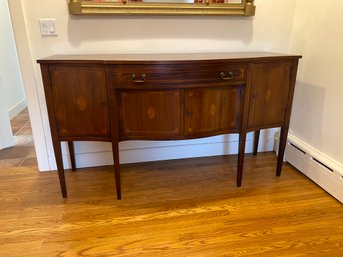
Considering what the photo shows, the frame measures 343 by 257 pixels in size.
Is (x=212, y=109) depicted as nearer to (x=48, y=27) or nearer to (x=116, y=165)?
(x=116, y=165)

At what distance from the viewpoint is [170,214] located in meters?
1.64

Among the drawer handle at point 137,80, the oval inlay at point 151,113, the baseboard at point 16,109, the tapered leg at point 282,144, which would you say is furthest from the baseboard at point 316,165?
the baseboard at point 16,109

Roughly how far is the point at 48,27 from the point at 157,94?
0.92 meters

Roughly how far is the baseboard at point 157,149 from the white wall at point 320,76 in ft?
1.51

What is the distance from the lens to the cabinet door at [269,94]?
1.70m

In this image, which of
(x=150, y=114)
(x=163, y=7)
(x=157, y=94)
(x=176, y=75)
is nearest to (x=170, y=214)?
(x=150, y=114)

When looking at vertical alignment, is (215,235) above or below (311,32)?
below

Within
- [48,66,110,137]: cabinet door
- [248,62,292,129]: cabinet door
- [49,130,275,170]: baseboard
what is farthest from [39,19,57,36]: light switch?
[248,62,292,129]: cabinet door

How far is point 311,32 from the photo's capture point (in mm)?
1932

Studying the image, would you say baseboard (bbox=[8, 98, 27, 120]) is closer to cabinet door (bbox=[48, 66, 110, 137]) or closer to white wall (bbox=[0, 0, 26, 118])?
white wall (bbox=[0, 0, 26, 118])

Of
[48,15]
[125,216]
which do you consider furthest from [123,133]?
[48,15]

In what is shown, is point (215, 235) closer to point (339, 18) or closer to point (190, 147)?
point (190, 147)

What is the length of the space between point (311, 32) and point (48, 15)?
185 centimetres

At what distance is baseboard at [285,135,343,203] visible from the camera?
1.75 metres
